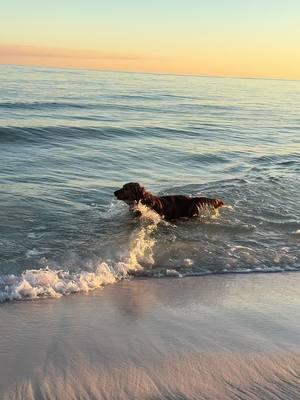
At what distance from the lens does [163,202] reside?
901 centimetres

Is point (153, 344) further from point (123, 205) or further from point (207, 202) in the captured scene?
point (123, 205)

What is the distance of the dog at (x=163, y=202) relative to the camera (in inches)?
349

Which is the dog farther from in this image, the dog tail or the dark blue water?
the dark blue water

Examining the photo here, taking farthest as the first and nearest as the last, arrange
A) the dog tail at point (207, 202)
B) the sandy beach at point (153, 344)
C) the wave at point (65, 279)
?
the dog tail at point (207, 202) < the wave at point (65, 279) < the sandy beach at point (153, 344)

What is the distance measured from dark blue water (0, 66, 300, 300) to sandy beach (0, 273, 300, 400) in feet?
1.96

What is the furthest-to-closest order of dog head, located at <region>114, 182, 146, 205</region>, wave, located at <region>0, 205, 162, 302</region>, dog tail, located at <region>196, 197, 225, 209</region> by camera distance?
dog tail, located at <region>196, 197, 225, 209</region> < dog head, located at <region>114, 182, 146, 205</region> < wave, located at <region>0, 205, 162, 302</region>

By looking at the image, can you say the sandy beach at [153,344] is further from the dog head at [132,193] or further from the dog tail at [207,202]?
the dog tail at [207,202]

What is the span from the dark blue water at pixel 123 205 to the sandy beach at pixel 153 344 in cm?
60

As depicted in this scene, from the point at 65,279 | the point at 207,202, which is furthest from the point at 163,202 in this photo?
the point at 65,279

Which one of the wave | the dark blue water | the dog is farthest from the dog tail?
the wave

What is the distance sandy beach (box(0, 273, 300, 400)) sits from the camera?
3910 millimetres

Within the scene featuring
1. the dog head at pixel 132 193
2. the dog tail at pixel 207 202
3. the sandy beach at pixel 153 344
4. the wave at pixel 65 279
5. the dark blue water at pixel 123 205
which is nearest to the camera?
the sandy beach at pixel 153 344

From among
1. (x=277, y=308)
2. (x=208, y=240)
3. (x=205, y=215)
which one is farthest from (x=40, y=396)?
(x=205, y=215)

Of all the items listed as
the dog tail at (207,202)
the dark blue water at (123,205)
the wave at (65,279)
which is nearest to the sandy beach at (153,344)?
the wave at (65,279)
